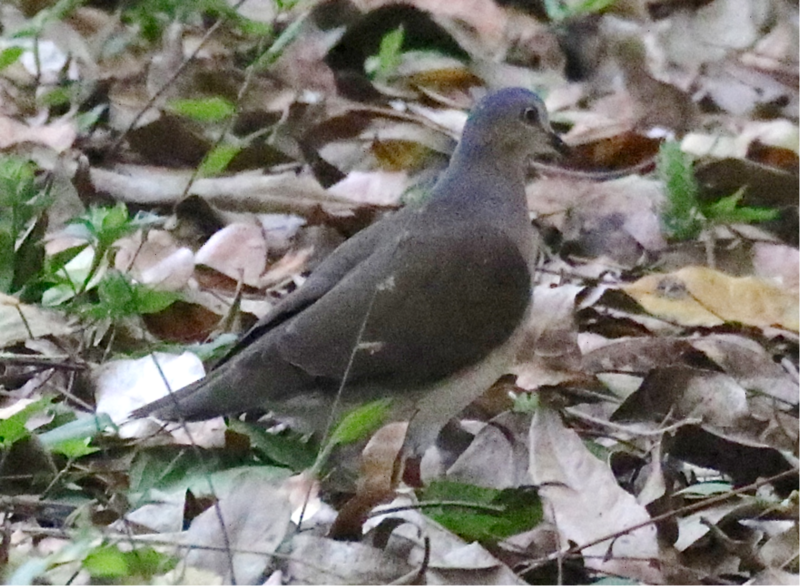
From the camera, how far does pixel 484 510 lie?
5.00ft

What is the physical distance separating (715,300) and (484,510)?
712mm

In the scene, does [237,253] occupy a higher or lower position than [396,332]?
lower

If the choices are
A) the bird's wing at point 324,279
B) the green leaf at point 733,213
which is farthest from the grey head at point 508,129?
the green leaf at point 733,213

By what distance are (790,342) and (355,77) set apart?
1.32 meters

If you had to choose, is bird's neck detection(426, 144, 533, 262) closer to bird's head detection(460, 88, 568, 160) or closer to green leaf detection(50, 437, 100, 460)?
bird's head detection(460, 88, 568, 160)

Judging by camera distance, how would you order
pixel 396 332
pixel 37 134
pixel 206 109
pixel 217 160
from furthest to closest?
1. pixel 37 134
2. pixel 206 109
3. pixel 217 160
4. pixel 396 332

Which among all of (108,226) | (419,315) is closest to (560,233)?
(419,315)

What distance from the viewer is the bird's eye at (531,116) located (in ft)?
7.35

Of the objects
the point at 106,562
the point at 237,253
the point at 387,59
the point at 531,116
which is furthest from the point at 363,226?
the point at 106,562

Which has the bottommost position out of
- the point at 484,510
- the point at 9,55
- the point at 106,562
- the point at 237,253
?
the point at 237,253

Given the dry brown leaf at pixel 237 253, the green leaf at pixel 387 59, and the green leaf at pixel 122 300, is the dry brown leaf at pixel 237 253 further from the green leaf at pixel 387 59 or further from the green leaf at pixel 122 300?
the green leaf at pixel 387 59

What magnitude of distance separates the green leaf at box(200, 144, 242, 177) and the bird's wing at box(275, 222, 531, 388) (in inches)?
22.5

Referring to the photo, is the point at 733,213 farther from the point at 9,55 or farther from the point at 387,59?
the point at 9,55

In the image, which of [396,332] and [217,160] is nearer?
[396,332]
